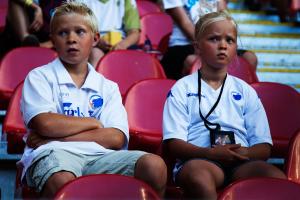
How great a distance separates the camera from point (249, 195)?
121 inches

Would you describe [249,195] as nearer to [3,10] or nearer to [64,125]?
[64,125]

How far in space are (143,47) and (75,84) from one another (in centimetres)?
283

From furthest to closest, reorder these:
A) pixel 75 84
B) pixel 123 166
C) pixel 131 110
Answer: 1. pixel 131 110
2. pixel 75 84
3. pixel 123 166

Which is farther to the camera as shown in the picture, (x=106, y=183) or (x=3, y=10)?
(x=3, y=10)

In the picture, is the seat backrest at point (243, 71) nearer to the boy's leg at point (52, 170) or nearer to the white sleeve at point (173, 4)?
the white sleeve at point (173, 4)

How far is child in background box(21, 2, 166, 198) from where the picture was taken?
3.38 metres

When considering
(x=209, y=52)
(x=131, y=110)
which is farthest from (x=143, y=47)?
(x=209, y=52)

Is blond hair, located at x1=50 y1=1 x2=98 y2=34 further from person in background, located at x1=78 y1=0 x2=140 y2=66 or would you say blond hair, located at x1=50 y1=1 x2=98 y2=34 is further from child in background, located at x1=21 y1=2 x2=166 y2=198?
person in background, located at x1=78 y1=0 x2=140 y2=66

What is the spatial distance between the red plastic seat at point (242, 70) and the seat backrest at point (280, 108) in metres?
0.39

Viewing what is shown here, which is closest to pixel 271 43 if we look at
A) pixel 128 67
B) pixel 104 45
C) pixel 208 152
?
pixel 104 45

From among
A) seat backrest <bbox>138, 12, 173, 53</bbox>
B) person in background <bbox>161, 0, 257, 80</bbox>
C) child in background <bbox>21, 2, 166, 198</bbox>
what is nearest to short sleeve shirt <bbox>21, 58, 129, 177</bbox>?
child in background <bbox>21, 2, 166, 198</bbox>

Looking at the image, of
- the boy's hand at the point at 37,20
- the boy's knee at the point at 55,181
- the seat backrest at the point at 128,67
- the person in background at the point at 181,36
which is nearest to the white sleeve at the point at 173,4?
the person in background at the point at 181,36

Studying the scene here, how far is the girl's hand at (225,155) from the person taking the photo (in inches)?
145

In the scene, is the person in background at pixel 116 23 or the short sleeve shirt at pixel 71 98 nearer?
the short sleeve shirt at pixel 71 98
